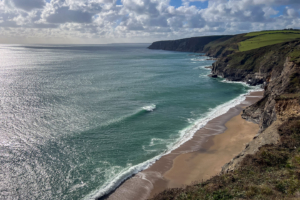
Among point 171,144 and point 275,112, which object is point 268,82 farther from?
point 171,144

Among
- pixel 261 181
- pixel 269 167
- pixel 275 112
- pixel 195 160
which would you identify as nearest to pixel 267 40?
pixel 275 112

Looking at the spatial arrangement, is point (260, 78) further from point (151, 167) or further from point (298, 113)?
point (151, 167)

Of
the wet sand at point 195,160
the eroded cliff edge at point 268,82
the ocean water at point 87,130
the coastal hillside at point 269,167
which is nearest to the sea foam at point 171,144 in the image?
the ocean water at point 87,130

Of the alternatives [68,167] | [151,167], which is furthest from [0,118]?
[151,167]

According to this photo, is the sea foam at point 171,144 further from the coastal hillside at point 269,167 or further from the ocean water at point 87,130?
the coastal hillside at point 269,167

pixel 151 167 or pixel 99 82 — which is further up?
pixel 99 82

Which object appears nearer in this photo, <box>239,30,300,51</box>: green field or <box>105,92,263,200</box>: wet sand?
<box>105,92,263,200</box>: wet sand

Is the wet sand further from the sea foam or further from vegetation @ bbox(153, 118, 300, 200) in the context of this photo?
vegetation @ bbox(153, 118, 300, 200)

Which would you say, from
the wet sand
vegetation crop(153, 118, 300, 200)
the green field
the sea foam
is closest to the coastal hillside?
vegetation crop(153, 118, 300, 200)
